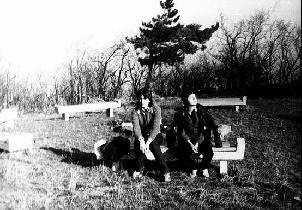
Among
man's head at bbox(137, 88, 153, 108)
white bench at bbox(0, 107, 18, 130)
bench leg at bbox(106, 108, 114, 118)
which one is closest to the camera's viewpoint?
man's head at bbox(137, 88, 153, 108)

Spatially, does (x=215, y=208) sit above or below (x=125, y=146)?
below

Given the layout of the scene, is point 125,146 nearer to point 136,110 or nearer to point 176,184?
point 136,110

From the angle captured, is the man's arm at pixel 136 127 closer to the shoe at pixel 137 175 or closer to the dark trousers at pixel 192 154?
the shoe at pixel 137 175

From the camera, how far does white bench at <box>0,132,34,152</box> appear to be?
6.89 meters

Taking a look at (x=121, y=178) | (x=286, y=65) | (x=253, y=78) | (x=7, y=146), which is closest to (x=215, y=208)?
(x=121, y=178)

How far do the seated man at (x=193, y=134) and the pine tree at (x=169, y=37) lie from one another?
58.6 feet

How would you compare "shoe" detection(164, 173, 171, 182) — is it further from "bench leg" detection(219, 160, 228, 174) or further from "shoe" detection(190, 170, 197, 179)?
"bench leg" detection(219, 160, 228, 174)

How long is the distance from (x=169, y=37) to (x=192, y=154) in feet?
60.3

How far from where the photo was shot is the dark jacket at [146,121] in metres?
5.73

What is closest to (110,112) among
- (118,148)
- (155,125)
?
(118,148)

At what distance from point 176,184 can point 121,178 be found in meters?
0.86

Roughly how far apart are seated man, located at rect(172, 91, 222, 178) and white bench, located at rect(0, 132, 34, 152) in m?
3.08

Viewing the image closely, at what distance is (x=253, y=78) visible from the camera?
41.2 m

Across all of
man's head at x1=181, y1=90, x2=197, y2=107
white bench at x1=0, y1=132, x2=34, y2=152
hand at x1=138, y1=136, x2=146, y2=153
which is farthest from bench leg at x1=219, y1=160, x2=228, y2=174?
white bench at x1=0, y1=132, x2=34, y2=152
